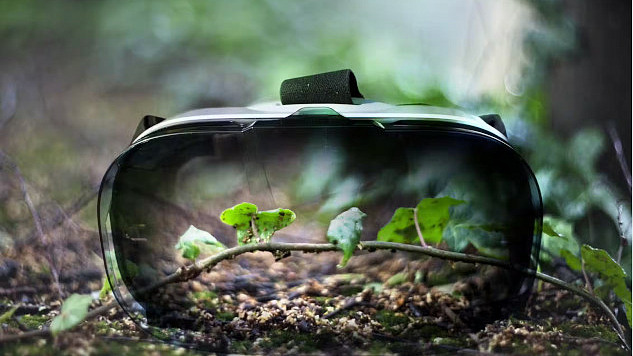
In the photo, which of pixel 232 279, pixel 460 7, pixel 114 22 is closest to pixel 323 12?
pixel 460 7

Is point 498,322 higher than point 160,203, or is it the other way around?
point 160,203

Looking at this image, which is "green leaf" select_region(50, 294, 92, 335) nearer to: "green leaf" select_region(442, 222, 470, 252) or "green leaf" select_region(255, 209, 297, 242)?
"green leaf" select_region(255, 209, 297, 242)

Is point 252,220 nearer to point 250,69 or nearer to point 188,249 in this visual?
point 188,249

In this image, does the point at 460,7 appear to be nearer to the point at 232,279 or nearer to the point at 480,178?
the point at 480,178

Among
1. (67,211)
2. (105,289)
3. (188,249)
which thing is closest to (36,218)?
(67,211)

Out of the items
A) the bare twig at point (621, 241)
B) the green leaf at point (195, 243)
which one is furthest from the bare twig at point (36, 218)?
the bare twig at point (621, 241)

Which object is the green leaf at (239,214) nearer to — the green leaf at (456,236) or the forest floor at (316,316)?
the forest floor at (316,316)

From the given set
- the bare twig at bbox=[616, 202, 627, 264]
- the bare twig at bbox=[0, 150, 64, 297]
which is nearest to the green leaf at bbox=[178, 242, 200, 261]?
the bare twig at bbox=[0, 150, 64, 297]
